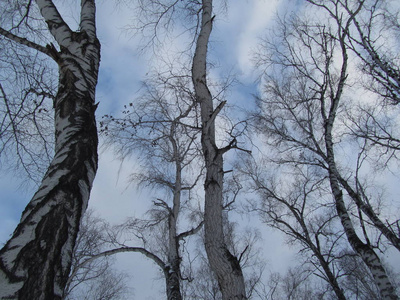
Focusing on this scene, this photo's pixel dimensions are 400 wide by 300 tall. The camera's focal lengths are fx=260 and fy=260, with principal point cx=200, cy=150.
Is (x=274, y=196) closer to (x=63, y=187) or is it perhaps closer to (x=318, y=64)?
(x=318, y=64)

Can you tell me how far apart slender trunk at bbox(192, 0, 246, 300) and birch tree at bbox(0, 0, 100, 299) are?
60.6 inches

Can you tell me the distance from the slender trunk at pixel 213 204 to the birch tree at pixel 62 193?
1539 mm

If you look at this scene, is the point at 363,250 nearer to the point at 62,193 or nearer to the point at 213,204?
the point at 213,204

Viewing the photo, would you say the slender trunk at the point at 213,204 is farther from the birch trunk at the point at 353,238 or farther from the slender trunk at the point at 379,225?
the slender trunk at the point at 379,225

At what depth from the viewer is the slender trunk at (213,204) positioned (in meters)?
2.69

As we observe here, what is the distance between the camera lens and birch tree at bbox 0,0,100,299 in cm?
130

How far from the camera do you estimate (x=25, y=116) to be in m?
3.90

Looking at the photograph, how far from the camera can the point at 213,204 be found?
3.16 metres

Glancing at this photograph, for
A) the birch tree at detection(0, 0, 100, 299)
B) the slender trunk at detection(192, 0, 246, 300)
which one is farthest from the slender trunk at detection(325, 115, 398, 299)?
the birch tree at detection(0, 0, 100, 299)

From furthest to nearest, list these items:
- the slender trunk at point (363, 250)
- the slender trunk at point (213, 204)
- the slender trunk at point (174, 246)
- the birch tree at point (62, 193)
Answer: the slender trunk at point (174, 246), the slender trunk at point (363, 250), the slender trunk at point (213, 204), the birch tree at point (62, 193)

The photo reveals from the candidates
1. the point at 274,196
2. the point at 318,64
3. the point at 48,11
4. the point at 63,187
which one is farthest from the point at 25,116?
the point at 274,196

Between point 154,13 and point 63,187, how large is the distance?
518 cm

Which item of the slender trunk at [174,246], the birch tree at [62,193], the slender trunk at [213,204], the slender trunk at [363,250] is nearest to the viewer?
the birch tree at [62,193]

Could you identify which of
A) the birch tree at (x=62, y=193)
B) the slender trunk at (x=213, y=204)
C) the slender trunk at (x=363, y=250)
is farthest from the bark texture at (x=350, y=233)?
the birch tree at (x=62, y=193)
